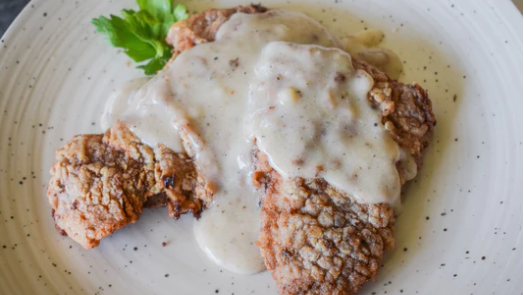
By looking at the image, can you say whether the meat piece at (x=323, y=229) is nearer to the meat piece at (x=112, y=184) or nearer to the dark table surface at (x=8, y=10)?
the meat piece at (x=112, y=184)

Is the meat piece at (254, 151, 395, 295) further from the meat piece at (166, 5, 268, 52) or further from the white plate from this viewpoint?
the meat piece at (166, 5, 268, 52)

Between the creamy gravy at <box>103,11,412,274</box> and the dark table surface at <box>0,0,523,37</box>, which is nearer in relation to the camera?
the creamy gravy at <box>103,11,412,274</box>

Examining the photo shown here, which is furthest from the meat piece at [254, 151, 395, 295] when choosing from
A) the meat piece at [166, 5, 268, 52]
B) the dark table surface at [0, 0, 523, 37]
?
the dark table surface at [0, 0, 523, 37]

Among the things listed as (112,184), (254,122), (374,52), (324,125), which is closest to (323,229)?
(324,125)

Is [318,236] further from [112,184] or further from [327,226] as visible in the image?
[112,184]

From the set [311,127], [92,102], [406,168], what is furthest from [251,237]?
[92,102]
